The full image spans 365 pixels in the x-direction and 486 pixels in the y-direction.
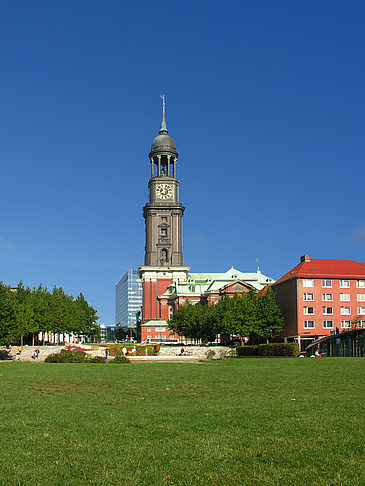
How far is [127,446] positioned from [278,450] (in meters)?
2.83

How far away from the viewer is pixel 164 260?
16750 centimetres

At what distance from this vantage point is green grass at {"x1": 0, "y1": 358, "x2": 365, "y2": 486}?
28.6ft

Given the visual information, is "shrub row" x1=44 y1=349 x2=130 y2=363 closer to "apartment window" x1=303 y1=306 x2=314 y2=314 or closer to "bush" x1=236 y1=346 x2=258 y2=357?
"bush" x1=236 y1=346 x2=258 y2=357

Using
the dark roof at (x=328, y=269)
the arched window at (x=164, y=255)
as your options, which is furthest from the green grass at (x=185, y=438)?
the arched window at (x=164, y=255)

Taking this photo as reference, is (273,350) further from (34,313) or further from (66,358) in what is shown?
(34,313)

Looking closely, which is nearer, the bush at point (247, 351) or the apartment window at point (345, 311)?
the bush at point (247, 351)

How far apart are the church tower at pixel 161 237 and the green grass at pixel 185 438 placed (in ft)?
474

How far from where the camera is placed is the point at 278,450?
10.1 metres

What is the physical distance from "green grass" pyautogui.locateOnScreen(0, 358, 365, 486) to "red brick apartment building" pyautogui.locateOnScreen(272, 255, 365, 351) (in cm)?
7946

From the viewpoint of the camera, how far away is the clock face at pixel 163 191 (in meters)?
170

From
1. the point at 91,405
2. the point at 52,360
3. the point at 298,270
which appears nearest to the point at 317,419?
the point at 91,405

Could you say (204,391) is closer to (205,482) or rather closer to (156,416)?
(156,416)

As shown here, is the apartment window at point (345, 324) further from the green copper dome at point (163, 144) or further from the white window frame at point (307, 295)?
the green copper dome at point (163, 144)

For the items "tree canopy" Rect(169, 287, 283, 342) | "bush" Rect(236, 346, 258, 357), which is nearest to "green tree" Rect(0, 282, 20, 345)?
"bush" Rect(236, 346, 258, 357)
